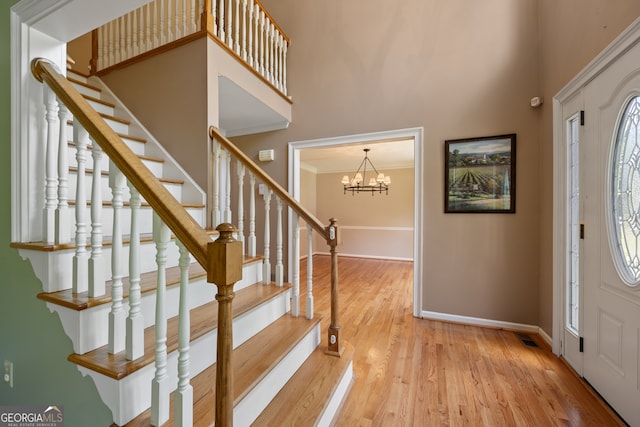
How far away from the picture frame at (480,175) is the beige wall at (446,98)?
0.07 m

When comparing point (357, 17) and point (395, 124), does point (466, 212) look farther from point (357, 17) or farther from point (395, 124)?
point (357, 17)

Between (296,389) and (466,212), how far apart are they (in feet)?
7.39

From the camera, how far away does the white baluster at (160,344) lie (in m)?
0.90

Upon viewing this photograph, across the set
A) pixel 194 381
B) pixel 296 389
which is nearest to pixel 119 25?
pixel 194 381

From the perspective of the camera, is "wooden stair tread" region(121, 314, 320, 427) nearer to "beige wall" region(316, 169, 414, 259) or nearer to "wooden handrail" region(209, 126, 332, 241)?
"wooden handrail" region(209, 126, 332, 241)

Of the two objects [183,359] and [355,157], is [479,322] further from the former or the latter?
[355,157]

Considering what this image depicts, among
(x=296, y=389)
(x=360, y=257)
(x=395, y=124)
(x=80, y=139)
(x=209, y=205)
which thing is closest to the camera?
(x=80, y=139)

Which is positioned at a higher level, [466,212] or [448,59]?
[448,59]

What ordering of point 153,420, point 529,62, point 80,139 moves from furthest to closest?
point 529,62 → point 80,139 → point 153,420

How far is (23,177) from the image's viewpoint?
1.19 metres

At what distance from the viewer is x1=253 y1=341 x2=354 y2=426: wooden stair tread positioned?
122cm

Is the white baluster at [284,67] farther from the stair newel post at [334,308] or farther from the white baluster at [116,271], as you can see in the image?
the white baluster at [116,271]

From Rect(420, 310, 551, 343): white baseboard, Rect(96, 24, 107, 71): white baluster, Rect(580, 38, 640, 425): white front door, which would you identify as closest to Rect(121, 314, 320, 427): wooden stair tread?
Rect(420, 310, 551, 343): white baseboard

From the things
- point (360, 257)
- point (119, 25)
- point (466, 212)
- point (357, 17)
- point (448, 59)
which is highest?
point (357, 17)
